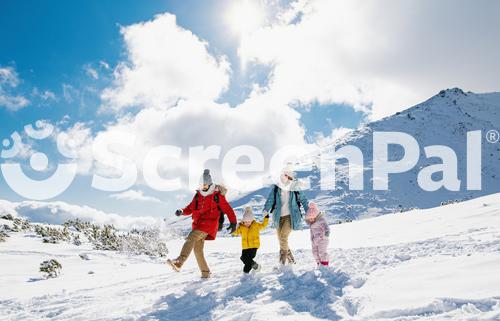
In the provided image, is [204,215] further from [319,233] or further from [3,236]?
[3,236]

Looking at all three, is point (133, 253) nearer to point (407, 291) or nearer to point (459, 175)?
point (407, 291)

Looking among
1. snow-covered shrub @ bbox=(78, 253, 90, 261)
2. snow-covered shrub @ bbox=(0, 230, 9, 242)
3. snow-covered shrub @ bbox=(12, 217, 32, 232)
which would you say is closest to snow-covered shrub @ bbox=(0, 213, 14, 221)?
snow-covered shrub @ bbox=(12, 217, 32, 232)

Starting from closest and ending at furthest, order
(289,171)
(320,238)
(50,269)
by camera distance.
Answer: (320,238), (289,171), (50,269)

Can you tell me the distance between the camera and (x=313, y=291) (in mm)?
5477

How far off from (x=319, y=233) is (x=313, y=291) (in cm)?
189

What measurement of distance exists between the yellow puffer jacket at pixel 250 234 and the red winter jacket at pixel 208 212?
0.21 m

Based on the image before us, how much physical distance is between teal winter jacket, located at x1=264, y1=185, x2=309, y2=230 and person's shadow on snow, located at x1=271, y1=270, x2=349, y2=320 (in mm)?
1544

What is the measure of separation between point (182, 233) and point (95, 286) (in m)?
15.8

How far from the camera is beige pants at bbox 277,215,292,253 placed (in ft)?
25.7

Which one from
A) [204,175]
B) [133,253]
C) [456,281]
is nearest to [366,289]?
[456,281]

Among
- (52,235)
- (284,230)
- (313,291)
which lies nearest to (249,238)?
(284,230)

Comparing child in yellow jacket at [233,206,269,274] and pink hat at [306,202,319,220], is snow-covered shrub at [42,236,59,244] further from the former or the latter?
pink hat at [306,202,319,220]

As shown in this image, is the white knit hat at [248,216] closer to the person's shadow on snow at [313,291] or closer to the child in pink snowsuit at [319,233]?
the child in pink snowsuit at [319,233]

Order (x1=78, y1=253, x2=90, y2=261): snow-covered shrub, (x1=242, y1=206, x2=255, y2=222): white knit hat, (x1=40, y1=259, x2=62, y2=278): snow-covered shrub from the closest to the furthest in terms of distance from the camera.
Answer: (x1=242, y1=206, x2=255, y2=222): white knit hat, (x1=40, y1=259, x2=62, y2=278): snow-covered shrub, (x1=78, y1=253, x2=90, y2=261): snow-covered shrub
